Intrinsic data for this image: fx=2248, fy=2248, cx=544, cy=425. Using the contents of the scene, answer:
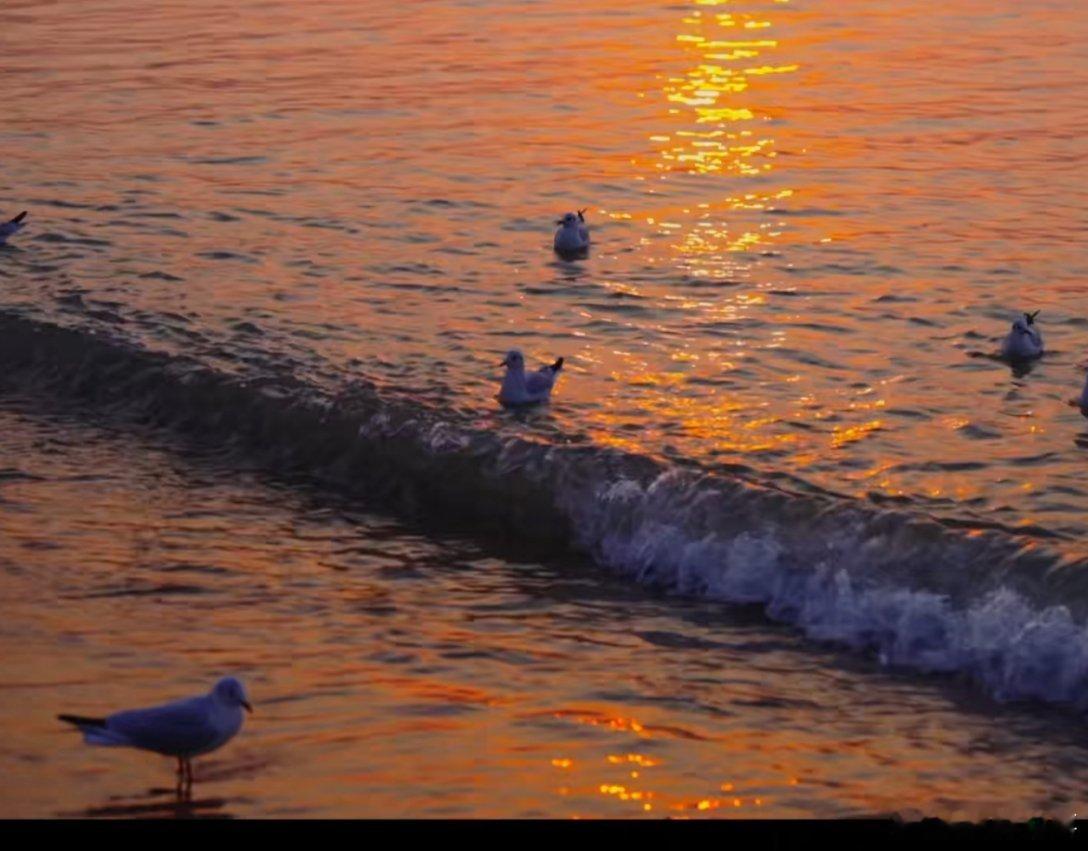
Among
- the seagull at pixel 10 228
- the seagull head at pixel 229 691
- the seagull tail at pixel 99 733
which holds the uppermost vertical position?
the seagull at pixel 10 228

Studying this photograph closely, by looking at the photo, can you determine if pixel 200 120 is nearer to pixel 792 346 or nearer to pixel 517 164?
pixel 517 164

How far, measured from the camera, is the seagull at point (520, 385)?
47.8 ft

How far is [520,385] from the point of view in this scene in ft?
47.8

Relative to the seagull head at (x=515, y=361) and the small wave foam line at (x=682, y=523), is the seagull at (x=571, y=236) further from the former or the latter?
the seagull head at (x=515, y=361)

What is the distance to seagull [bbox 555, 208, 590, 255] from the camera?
18.9m

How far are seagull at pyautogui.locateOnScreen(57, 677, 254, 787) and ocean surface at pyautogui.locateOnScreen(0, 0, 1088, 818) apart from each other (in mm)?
240


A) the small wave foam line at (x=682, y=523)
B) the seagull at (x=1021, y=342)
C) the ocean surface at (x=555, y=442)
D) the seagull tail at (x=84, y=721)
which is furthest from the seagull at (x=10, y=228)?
A: the seagull tail at (x=84, y=721)

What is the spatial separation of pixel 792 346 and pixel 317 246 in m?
5.25

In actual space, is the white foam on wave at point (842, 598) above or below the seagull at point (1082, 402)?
below

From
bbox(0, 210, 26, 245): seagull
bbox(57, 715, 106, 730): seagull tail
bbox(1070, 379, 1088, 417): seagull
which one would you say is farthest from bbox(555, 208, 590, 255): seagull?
bbox(57, 715, 106, 730): seagull tail

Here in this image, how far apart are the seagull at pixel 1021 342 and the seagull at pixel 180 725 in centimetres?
804

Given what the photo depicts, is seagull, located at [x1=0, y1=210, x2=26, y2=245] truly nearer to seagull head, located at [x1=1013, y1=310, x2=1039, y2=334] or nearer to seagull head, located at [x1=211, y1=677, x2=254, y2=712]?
seagull head, located at [x1=1013, y1=310, x2=1039, y2=334]

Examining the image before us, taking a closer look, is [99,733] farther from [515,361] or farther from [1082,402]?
[1082,402]

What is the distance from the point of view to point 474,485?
13.8m
